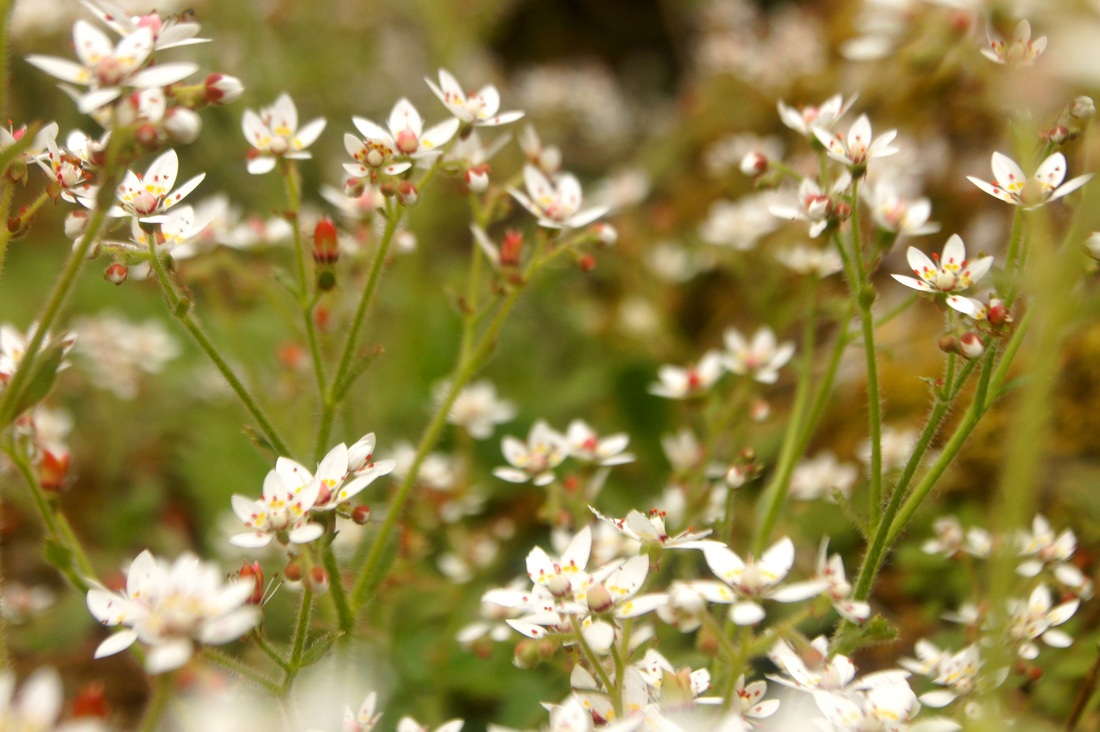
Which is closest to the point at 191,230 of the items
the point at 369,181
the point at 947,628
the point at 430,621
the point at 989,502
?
the point at 369,181

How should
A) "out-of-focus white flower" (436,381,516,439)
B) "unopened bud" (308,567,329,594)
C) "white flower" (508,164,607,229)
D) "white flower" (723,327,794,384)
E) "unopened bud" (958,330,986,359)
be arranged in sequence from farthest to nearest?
"out-of-focus white flower" (436,381,516,439)
"white flower" (723,327,794,384)
"white flower" (508,164,607,229)
"unopened bud" (958,330,986,359)
"unopened bud" (308,567,329,594)

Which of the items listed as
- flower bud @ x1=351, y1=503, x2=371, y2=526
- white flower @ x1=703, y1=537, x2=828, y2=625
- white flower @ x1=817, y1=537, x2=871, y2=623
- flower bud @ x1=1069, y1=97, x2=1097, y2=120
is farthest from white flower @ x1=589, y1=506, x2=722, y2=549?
flower bud @ x1=1069, y1=97, x2=1097, y2=120

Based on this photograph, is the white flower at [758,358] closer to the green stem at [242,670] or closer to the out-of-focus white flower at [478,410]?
the out-of-focus white flower at [478,410]

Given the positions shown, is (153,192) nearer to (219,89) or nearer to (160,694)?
(219,89)

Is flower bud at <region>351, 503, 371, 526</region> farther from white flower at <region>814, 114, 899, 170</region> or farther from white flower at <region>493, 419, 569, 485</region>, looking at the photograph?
white flower at <region>814, 114, 899, 170</region>

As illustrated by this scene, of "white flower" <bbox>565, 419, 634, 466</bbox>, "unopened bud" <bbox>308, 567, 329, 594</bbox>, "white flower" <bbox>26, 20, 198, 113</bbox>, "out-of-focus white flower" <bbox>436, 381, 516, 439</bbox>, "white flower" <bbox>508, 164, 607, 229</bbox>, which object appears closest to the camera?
"white flower" <bbox>26, 20, 198, 113</bbox>

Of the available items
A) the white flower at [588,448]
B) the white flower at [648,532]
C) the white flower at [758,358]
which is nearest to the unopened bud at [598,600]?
the white flower at [648,532]

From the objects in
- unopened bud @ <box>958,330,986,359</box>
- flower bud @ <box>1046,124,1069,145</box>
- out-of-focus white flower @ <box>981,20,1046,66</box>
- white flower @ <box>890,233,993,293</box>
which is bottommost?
unopened bud @ <box>958,330,986,359</box>
